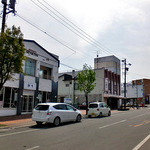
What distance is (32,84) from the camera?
20.7 meters

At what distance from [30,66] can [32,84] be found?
87.4 inches

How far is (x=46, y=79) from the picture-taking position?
23297 millimetres

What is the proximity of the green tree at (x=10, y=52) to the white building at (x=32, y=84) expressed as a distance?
126 inches

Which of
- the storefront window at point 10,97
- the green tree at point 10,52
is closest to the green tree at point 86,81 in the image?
the storefront window at point 10,97

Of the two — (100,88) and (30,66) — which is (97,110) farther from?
(100,88)

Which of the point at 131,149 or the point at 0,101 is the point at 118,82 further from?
the point at 131,149

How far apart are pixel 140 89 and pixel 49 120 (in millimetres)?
77121

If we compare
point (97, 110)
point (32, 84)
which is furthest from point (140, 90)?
point (32, 84)

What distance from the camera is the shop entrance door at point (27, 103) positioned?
20.2 meters

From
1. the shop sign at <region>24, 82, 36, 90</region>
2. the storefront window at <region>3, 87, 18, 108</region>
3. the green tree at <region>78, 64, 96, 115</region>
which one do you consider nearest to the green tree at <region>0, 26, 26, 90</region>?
the storefront window at <region>3, 87, 18, 108</region>

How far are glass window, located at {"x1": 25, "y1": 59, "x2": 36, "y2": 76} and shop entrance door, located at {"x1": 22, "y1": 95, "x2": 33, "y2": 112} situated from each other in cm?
282

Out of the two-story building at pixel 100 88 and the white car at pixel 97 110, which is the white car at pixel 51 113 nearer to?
the white car at pixel 97 110

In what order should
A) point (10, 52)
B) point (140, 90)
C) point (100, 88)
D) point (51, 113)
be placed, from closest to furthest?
point (51, 113) < point (10, 52) < point (100, 88) < point (140, 90)

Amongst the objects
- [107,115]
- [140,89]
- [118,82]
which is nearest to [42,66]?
[107,115]
